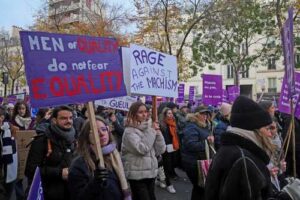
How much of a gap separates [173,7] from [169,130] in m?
12.9

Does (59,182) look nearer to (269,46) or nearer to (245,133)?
(245,133)

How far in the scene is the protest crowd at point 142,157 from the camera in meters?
3.10

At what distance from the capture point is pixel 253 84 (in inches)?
2095

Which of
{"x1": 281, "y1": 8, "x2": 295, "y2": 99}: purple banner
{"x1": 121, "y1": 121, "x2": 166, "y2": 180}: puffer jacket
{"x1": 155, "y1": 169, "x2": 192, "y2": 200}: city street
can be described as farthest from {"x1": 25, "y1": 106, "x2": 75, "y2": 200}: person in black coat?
{"x1": 155, "y1": 169, "x2": 192, "y2": 200}: city street

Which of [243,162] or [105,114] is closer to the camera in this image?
[243,162]

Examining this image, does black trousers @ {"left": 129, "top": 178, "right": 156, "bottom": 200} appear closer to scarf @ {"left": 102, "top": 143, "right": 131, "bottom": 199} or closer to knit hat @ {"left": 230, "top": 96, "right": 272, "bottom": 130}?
scarf @ {"left": 102, "top": 143, "right": 131, "bottom": 199}

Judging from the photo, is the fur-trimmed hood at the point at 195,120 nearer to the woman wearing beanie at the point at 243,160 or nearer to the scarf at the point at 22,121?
the woman wearing beanie at the point at 243,160

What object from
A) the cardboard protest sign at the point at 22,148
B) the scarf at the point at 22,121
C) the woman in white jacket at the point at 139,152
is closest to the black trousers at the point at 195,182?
the woman in white jacket at the point at 139,152

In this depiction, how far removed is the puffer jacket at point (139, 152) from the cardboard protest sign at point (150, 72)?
1.56 feet

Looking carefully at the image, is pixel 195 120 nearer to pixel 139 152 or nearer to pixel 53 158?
pixel 139 152

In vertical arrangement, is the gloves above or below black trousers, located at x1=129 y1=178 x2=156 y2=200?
above

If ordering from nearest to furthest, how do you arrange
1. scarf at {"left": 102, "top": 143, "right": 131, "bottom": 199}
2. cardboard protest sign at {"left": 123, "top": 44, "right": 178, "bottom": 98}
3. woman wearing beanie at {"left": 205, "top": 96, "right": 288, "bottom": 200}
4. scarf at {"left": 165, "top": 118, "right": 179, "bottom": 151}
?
woman wearing beanie at {"left": 205, "top": 96, "right": 288, "bottom": 200}
scarf at {"left": 102, "top": 143, "right": 131, "bottom": 199}
cardboard protest sign at {"left": 123, "top": 44, "right": 178, "bottom": 98}
scarf at {"left": 165, "top": 118, "right": 179, "bottom": 151}

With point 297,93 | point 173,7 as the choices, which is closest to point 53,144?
point 297,93

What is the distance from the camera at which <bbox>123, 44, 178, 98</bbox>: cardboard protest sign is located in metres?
5.48
